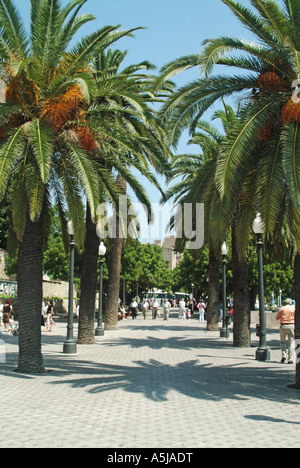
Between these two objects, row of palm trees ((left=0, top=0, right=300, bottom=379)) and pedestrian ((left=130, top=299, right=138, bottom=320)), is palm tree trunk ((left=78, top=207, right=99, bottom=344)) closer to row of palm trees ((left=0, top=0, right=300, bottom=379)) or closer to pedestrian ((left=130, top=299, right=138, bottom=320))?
row of palm trees ((left=0, top=0, right=300, bottom=379))

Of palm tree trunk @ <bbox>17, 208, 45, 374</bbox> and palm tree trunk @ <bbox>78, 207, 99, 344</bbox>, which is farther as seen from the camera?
palm tree trunk @ <bbox>78, 207, 99, 344</bbox>

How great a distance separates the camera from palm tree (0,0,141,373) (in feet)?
31.4

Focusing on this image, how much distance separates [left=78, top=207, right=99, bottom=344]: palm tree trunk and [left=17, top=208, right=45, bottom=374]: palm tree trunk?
18.9 feet

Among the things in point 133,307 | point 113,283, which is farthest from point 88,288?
point 133,307

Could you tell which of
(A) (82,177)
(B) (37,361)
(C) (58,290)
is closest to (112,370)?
(B) (37,361)

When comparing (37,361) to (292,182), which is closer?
(292,182)

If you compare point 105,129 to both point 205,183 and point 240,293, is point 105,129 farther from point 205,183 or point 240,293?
point 240,293

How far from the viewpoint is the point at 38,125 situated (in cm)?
960

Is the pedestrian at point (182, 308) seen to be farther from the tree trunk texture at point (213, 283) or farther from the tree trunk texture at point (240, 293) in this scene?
the tree trunk texture at point (240, 293)

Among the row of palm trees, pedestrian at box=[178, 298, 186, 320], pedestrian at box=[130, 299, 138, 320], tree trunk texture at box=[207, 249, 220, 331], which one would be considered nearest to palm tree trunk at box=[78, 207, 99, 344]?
the row of palm trees

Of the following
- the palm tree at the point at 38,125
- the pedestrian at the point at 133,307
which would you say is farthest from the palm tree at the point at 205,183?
the pedestrian at the point at 133,307
